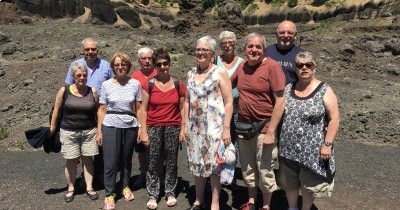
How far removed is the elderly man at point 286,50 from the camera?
4711 mm

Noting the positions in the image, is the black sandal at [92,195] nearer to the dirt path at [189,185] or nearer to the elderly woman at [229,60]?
the dirt path at [189,185]

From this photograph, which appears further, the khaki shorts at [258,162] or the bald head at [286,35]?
the bald head at [286,35]

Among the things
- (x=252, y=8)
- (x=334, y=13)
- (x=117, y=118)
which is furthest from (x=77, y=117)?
(x=252, y=8)

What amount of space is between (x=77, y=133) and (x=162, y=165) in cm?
115

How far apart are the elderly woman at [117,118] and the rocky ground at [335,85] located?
70 centimetres

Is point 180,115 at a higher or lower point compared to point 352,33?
lower

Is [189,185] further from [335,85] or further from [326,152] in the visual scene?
[335,85]

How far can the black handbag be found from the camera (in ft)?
14.3

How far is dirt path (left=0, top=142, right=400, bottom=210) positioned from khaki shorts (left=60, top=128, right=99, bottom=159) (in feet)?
2.28

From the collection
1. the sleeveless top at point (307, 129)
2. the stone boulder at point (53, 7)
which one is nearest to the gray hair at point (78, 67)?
the sleeveless top at point (307, 129)

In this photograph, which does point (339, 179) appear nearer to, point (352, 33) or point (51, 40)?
point (51, 40)

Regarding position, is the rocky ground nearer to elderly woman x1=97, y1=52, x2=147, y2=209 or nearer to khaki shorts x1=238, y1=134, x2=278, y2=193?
elderly woman x1=97, y1=52, x2=147, y2=209

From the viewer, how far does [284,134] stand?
4.20 metres

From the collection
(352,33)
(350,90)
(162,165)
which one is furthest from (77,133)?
(352,33)
